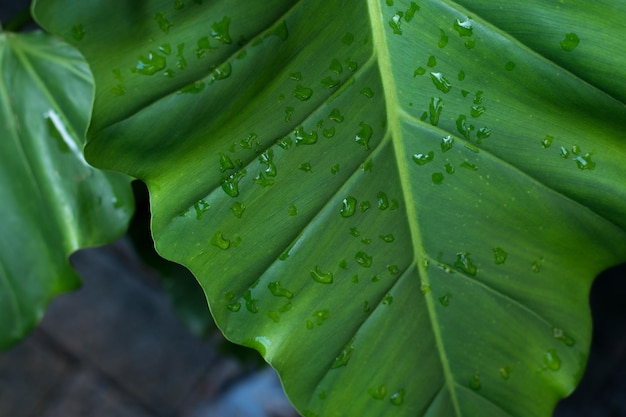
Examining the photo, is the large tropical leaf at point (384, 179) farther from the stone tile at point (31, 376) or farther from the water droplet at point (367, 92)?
the stone tile at point (31, 376)

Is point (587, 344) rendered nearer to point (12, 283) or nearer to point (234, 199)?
point (234, 199)

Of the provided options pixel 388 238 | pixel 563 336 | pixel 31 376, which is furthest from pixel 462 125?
pixel 31 376

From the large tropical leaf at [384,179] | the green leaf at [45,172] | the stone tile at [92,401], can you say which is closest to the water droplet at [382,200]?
the large tropical leaf at [384,179]

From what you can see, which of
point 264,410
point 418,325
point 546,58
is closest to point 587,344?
point 418,325

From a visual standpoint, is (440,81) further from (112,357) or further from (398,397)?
(112,357)

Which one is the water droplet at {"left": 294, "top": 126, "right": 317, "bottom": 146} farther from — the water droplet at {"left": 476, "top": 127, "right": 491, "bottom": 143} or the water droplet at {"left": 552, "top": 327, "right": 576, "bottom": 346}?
the water droplet at {"left": 552, "top": 327, "right": 576, "bottom": 346}

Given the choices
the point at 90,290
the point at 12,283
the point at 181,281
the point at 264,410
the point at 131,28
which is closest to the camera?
the point at 131,28
